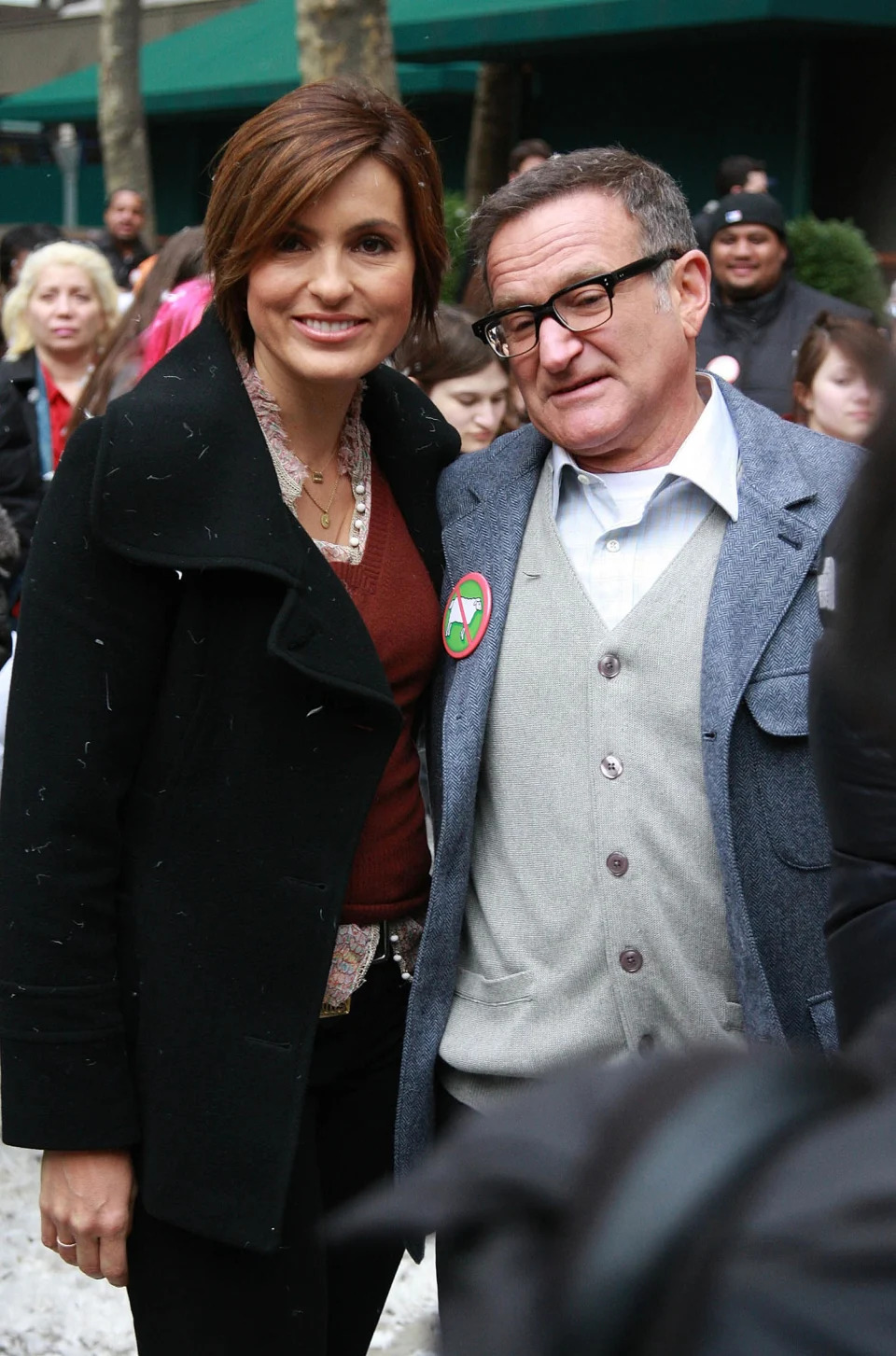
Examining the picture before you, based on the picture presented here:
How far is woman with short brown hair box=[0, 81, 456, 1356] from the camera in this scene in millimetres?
2033

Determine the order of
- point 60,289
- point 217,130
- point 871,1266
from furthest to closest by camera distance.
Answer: point 217,130 < point 60,289 < point 871,1266

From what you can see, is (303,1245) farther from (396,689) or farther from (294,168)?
(294,168)

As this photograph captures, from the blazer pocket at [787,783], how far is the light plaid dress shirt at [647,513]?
0.24 m

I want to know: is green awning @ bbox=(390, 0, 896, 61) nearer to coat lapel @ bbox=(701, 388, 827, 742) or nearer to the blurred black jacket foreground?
coat lapel @ bbox=(701, 388, 827, 742)

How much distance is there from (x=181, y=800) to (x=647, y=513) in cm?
72

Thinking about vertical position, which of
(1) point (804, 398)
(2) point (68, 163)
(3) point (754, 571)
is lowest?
(2) point (68, 163)

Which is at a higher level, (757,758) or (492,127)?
(757,758)

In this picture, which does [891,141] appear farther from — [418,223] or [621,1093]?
[621,1093]

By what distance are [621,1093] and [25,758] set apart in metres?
1.63

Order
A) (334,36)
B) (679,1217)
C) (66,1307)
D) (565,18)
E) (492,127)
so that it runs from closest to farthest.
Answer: (679,1217) < (66,1307) < (334,36) < (565,18) < (492,127)

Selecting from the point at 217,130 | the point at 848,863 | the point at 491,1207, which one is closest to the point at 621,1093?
the point at 491,1207

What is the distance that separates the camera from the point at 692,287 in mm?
2320

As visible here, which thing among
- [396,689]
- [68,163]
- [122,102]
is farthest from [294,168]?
[68,163]

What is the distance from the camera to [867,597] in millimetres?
624
